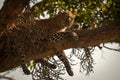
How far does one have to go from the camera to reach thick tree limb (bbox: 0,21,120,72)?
23.5 ft

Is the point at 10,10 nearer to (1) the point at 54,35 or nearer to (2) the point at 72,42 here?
(1) the point at 54,35

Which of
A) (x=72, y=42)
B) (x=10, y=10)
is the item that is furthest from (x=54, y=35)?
(x=10, y=10)

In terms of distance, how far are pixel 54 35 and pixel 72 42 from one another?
537 millimetres

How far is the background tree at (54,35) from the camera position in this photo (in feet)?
23.0

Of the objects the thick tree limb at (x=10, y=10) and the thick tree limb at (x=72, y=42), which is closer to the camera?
the thick tree limb at (x=10, y=10)

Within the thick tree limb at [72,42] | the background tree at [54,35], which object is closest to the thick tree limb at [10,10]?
the background tree at [54,35]

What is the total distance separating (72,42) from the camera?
7.21m

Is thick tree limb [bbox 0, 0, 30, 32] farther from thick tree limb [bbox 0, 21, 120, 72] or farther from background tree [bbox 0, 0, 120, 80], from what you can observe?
thick tree limb [bbox 0, 21, 120, 72]

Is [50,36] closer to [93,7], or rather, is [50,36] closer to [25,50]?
[25,50]

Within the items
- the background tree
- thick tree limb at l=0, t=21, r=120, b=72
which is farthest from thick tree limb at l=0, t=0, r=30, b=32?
thick tree limb at l=0, t=21, r=120, b=72

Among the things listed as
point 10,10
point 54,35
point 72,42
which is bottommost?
point 72,42

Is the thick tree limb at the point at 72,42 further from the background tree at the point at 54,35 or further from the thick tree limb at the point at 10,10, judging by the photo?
the thick tree limb at the point at 10,10

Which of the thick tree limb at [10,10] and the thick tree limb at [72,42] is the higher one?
the thick tree limb at [10,10]

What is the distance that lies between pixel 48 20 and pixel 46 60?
60.6 inches
